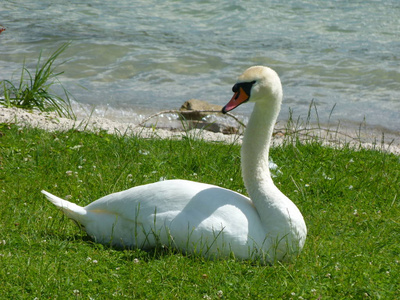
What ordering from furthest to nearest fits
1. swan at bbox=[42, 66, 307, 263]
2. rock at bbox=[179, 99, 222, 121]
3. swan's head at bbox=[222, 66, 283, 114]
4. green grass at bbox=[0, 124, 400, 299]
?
1. rock at bbox=[179, 99, 222, 121]
2. swan's head at bbox=[222, 66, 283, 114]
3. swan at bbox=[42, 66, 307, 263]
4. green grass at bbox=[0, 124, 400, 299]

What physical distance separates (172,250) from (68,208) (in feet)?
2.57

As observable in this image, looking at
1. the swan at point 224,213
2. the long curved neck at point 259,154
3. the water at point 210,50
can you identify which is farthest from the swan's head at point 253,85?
the water at point 210,50

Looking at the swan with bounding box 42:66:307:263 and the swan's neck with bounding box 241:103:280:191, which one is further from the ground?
the swan's neck with bounding box 241:103:280:191

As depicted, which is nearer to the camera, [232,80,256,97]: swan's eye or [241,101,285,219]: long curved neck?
[232,80,256,97]: swan's eye

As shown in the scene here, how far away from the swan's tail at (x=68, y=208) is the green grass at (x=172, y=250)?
132 mm

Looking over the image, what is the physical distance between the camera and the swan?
12.6 ft

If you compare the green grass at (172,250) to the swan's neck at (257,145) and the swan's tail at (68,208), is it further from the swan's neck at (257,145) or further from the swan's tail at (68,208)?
the swan's neck at (257,145)

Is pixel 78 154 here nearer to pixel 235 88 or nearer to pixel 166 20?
pixel 235 88

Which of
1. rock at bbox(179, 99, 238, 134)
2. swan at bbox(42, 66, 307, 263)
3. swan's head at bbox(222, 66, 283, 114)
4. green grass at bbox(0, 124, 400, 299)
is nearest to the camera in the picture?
green grass at bbox(0, 124, 400, 299)

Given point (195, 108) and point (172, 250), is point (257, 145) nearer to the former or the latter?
point (172, 250)

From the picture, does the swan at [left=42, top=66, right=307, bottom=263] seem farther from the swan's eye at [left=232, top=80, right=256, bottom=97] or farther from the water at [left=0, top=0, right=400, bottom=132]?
the water at [left=0, top=0, right=400, bottom=132]

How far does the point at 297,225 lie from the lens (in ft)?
12.9

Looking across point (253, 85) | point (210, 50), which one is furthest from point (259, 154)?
point (210, 50)

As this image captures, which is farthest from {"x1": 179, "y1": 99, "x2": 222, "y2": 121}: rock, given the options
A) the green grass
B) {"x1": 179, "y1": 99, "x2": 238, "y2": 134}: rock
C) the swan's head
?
the swan's head
